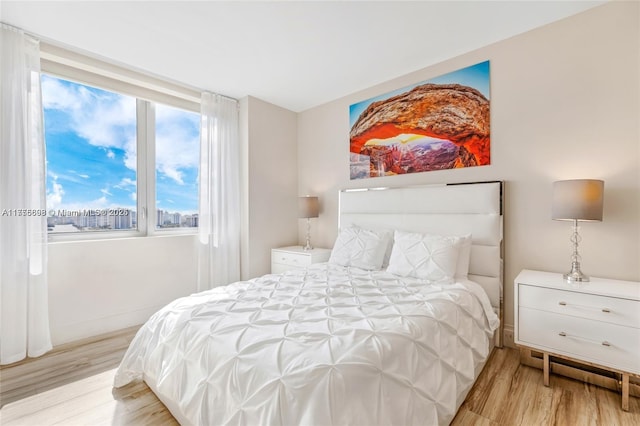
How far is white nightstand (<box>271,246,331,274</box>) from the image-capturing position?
3330 mm

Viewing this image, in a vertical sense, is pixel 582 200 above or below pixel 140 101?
below

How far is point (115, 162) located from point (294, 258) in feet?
7.29

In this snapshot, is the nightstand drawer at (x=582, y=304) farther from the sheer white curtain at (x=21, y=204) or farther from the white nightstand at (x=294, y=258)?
the sheer white curtain at (x=21, y=204)

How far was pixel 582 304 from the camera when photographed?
179 cm

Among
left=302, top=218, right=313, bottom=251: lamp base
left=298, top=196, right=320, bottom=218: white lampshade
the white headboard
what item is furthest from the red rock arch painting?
left=302, top=218, right=313, bottom=251: lamp base

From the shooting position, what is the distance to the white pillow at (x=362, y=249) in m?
2.69

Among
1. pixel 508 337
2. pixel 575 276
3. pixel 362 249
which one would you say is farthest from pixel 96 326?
pixel 575 276

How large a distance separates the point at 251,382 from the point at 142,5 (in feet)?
8.30

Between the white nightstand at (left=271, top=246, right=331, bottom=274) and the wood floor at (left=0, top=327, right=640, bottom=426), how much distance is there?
6.08ft

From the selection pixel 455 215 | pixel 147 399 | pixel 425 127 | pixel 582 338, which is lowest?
pixel 147 399

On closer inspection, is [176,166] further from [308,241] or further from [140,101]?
[308,241]

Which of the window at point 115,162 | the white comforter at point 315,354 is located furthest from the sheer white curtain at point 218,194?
the white comforter at point 315,354

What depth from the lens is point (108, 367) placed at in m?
2.14

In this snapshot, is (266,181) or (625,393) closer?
(625,393)
